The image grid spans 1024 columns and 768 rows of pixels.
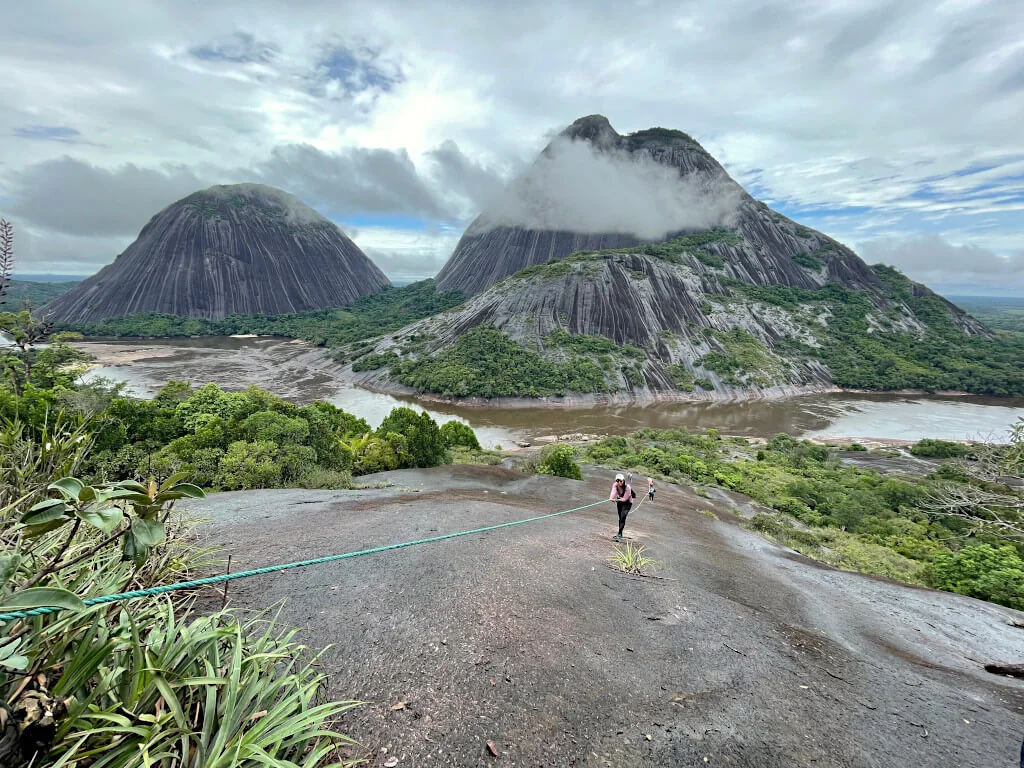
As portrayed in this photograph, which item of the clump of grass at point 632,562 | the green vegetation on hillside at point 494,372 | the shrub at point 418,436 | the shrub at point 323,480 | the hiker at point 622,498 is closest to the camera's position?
the clump of grass at point 632,562

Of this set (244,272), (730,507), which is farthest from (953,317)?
(244,272)

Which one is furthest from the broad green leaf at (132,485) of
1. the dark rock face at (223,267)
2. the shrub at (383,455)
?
the dark rock face at (223,267)

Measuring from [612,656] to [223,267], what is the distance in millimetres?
126274

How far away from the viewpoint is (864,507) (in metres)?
17.3

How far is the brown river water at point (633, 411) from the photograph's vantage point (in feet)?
131

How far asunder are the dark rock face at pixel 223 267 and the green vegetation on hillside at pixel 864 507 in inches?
4146

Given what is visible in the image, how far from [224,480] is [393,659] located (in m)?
10.3

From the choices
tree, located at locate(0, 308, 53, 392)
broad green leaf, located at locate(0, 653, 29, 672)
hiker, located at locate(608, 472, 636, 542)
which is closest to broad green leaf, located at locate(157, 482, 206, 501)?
broad green leaf, located at locate(0, 653, 29, 672)

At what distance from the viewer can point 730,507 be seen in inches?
639

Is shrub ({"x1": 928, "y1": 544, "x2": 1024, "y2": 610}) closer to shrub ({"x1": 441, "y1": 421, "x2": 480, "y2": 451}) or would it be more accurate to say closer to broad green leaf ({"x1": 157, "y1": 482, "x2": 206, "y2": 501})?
broad green leaf ({"x1": 157, "y1": 482, "x2": 206, "y2": 501})

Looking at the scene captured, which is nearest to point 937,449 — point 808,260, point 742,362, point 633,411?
point 633,411

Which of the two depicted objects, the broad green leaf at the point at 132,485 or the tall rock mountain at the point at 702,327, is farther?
the tall rock mountain at the point at 702,327

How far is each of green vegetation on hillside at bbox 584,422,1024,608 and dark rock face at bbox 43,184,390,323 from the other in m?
105

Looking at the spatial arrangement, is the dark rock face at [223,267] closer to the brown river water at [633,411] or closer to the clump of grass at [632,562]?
the brown river water at [633,411]
